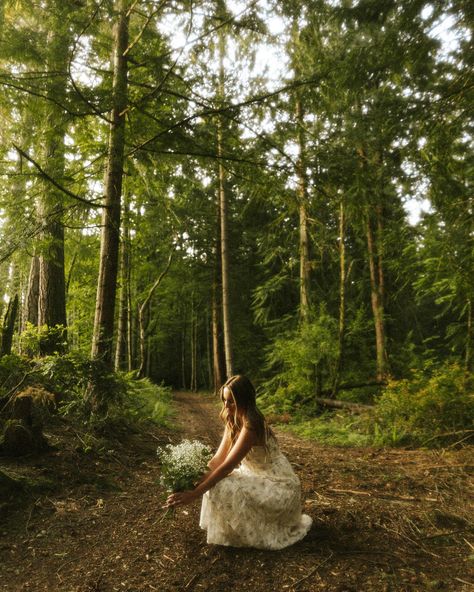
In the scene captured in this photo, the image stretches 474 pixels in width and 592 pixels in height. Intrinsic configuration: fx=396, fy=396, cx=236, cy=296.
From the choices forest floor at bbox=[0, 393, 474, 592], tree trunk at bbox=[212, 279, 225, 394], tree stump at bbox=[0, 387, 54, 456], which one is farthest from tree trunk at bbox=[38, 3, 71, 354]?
tree trunk at bbox=[212, 279, 225, 394]

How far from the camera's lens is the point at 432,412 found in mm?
6516

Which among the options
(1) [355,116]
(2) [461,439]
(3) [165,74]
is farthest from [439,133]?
(2) [461,439]

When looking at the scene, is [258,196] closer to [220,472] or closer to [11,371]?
[11,371]

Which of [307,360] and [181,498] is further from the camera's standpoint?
[307,360]

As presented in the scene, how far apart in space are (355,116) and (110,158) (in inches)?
→ 141

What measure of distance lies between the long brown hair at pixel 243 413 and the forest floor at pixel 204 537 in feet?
2.71

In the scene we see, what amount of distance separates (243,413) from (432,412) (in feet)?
15.4

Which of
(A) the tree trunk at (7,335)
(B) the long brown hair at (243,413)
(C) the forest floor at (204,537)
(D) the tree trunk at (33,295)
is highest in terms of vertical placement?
(D) the tree trunk at (33,295)

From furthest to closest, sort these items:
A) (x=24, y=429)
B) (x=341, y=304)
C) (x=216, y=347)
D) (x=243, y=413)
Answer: (x=216, y=347) → (x=341, y=304) → (x=24, y=429) → (x=243, y=413)

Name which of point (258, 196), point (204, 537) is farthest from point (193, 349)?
point (204, 537)

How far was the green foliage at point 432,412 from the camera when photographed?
6336 mm

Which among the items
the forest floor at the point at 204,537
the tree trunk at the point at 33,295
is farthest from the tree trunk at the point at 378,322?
the tree trunk at the point at 33,295

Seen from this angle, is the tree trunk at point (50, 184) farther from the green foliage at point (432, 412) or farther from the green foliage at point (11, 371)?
the green foliage at point (432, 412)

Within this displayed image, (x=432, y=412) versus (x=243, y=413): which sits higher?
(x=243, y=413)
